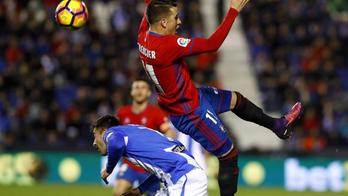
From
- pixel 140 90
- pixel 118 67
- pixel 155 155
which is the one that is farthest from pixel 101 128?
pixel 118 67

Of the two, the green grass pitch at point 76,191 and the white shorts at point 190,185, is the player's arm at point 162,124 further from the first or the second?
the white shorts at point 190,185

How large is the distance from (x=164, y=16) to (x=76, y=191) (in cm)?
887

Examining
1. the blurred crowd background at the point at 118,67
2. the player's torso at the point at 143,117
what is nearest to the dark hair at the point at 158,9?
the player's torso at the point at 143,117

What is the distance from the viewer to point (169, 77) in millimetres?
8812

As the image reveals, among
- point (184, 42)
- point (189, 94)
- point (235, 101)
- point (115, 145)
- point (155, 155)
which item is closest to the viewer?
point (115, 145)

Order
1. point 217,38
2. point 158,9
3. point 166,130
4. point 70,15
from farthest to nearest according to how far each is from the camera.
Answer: point 166,130 < point 70,15 < point 158,9 < point 217,38

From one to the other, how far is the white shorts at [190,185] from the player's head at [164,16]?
1565 millimetres

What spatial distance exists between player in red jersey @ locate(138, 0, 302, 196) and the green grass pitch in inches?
266

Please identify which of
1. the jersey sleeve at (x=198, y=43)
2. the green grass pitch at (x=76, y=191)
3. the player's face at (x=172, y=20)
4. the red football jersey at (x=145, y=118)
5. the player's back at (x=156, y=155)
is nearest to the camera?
the player's back at (x=156, y=155)

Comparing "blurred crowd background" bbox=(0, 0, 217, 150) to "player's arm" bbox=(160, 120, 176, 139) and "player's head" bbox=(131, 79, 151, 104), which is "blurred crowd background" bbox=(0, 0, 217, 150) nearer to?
"player's head" bbox=(131, 79, 151, 104)

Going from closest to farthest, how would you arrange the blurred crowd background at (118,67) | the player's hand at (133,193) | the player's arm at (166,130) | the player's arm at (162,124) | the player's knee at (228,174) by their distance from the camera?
the player's hand at (133,193), the player's knee at (228,174), the player's arm at (166,130), the player's arm at (162,124), the blurred crowd background at (118,67)

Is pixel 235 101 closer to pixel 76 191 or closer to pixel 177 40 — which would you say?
pixel 177 40

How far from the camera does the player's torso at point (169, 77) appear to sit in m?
8.74

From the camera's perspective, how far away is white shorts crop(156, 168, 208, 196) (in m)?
7.74
